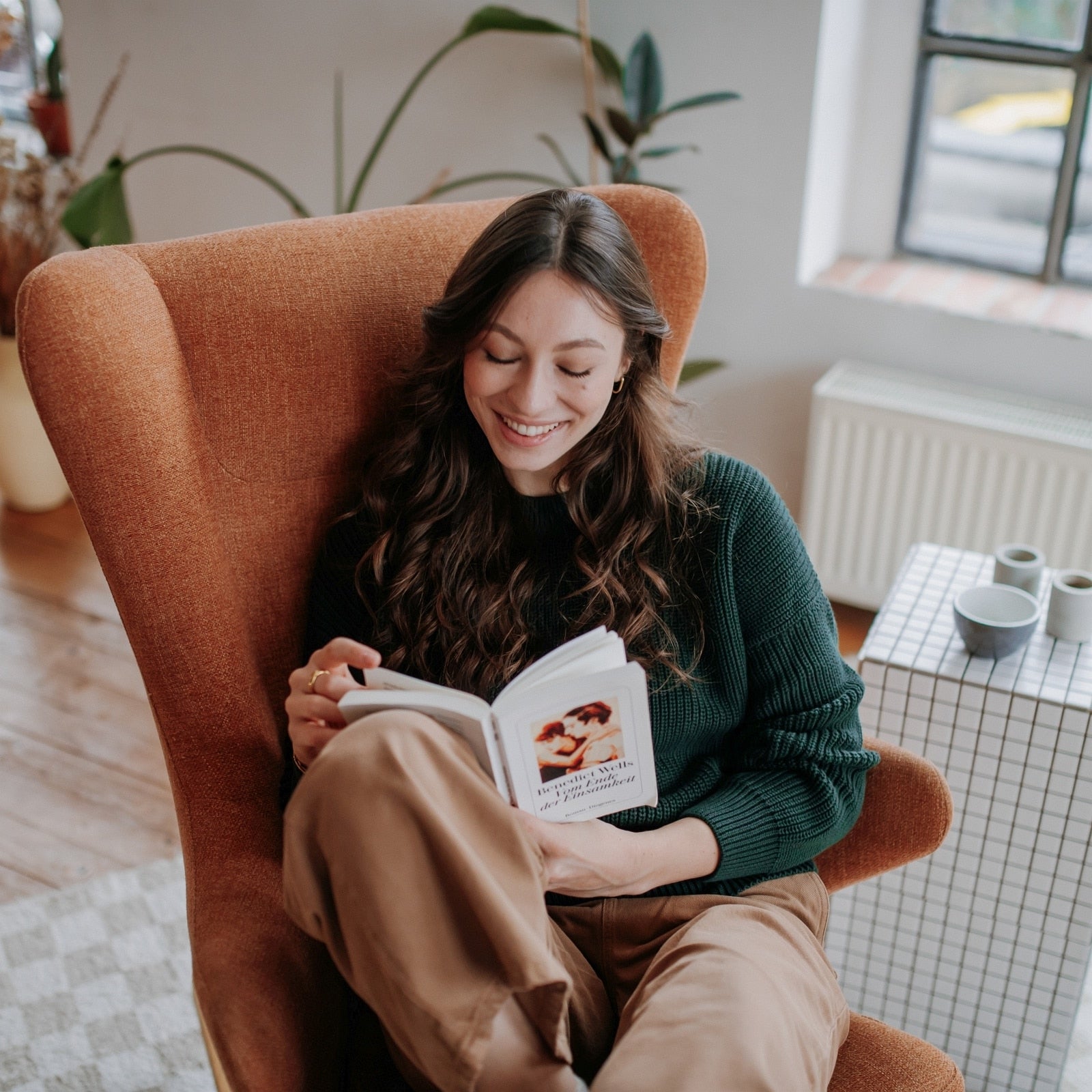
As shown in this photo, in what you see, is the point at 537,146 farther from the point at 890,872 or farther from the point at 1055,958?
the point at 1055,958

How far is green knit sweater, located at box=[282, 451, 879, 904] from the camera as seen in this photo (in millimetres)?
1269

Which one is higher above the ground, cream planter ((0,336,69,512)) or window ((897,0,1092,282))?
window ((897,0,1092,282))

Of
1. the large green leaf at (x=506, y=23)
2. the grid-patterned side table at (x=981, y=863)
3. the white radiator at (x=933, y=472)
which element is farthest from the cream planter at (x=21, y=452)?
the grid-patterned side table at (x=981, y=863)

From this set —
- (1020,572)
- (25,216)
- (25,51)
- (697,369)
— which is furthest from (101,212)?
(25,51)

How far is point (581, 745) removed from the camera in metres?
1.09

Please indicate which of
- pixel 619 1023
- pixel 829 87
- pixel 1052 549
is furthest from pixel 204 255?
pixel 1052 549

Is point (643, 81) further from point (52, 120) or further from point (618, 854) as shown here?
point (52, 120)

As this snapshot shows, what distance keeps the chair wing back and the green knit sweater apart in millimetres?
78

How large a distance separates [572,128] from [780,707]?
1.71 metres

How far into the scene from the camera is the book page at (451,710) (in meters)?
1.03

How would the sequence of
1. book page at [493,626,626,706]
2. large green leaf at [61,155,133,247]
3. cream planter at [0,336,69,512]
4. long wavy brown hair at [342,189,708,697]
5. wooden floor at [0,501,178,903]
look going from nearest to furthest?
book page at [493,626,626,706] → long wavy brown hair at [342,189,708,697] → wooden floor at [0,501,178,903] → large green leaf at [61,155,133,247] → cream planter at [0,336,69,512]

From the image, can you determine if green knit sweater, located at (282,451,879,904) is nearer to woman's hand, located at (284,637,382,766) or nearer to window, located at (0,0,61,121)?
woman's hand, located at (284,637,382,766)

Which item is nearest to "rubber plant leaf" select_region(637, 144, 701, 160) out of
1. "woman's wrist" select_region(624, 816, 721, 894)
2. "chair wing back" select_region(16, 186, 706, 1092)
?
"chair wing back" select_region(16, 186, 706, 1092)

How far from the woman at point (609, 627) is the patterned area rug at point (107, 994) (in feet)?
2.24
